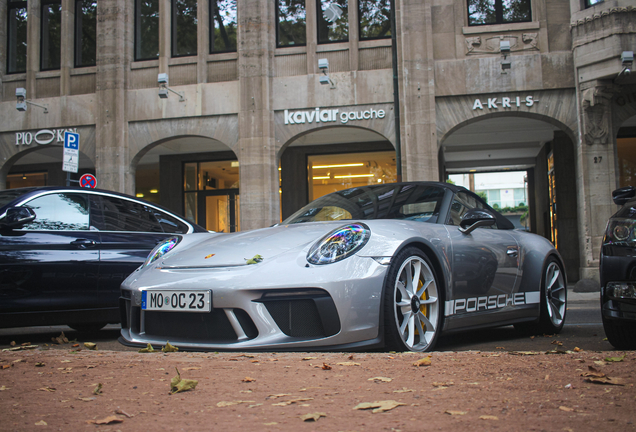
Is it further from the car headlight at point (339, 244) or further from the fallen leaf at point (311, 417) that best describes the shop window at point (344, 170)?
the fallen leaf at point (311, 417)

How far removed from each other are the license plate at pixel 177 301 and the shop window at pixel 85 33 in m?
15.8

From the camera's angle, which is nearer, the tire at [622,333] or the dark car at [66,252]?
the tire at [622,333]

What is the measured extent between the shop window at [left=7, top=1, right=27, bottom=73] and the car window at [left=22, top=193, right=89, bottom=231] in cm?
1532

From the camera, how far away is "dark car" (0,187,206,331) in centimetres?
506

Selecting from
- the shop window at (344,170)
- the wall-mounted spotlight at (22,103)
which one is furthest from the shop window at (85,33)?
the shop window at (344,170)

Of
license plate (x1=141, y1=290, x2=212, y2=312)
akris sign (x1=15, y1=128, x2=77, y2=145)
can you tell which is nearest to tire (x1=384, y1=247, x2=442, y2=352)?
license plate (x1=141, y1=290, x2=212, y2=312)

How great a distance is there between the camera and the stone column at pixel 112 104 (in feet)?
55.0

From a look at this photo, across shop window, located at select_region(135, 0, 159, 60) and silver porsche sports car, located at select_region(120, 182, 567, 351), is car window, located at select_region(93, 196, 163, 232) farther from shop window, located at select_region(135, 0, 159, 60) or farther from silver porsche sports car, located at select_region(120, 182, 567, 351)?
shop window, located at select_region(135, 0, 159, 60)

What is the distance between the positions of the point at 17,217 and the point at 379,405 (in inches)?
155

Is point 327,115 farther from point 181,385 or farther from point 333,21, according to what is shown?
point 181,385

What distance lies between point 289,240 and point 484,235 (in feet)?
5.75

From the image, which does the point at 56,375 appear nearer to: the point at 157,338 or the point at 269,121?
the point at 157,338

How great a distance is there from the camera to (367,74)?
15.7 metres

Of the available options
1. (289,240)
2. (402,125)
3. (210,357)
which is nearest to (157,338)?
(210,357)
